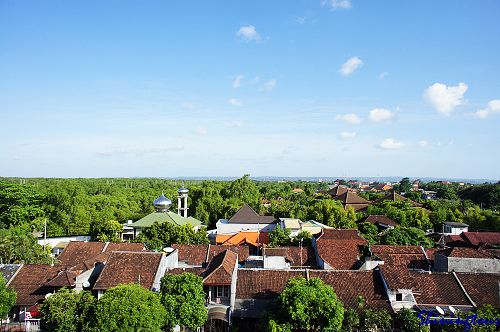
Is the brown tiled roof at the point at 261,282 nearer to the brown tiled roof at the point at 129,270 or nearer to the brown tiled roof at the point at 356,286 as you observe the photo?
the brown tiled roof at the point at 356,286

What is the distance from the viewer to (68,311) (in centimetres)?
1794

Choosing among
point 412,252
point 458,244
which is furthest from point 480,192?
point 412,252

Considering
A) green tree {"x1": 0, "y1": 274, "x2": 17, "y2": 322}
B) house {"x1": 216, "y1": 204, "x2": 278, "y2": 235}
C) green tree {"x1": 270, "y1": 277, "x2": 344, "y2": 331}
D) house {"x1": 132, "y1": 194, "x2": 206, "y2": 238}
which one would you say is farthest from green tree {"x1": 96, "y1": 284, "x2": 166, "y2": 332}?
house {"x1": 216, "y1": 204, "x2": 278, "y2": 235}

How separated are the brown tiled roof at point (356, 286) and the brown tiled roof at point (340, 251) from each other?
18.3 ft

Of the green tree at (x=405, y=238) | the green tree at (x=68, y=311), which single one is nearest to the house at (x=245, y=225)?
the green tree at (x=405, y=238)

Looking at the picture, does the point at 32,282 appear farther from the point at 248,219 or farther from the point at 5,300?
the point at 248,219

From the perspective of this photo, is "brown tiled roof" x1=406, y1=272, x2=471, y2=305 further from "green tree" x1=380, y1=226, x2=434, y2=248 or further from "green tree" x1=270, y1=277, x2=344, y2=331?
"green tree" x1=380, y1=226, x2=434, y2=248

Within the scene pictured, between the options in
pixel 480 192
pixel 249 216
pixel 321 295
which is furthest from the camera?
pixel 480 192

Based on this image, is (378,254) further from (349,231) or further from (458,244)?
(458,244)

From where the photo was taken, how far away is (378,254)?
28.3 metres

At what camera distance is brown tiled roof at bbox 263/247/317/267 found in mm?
28516

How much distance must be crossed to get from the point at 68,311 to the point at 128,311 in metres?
3.32

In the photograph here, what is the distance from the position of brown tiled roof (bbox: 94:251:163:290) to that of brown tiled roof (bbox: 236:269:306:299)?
4451mm

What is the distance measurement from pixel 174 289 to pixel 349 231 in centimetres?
2096
